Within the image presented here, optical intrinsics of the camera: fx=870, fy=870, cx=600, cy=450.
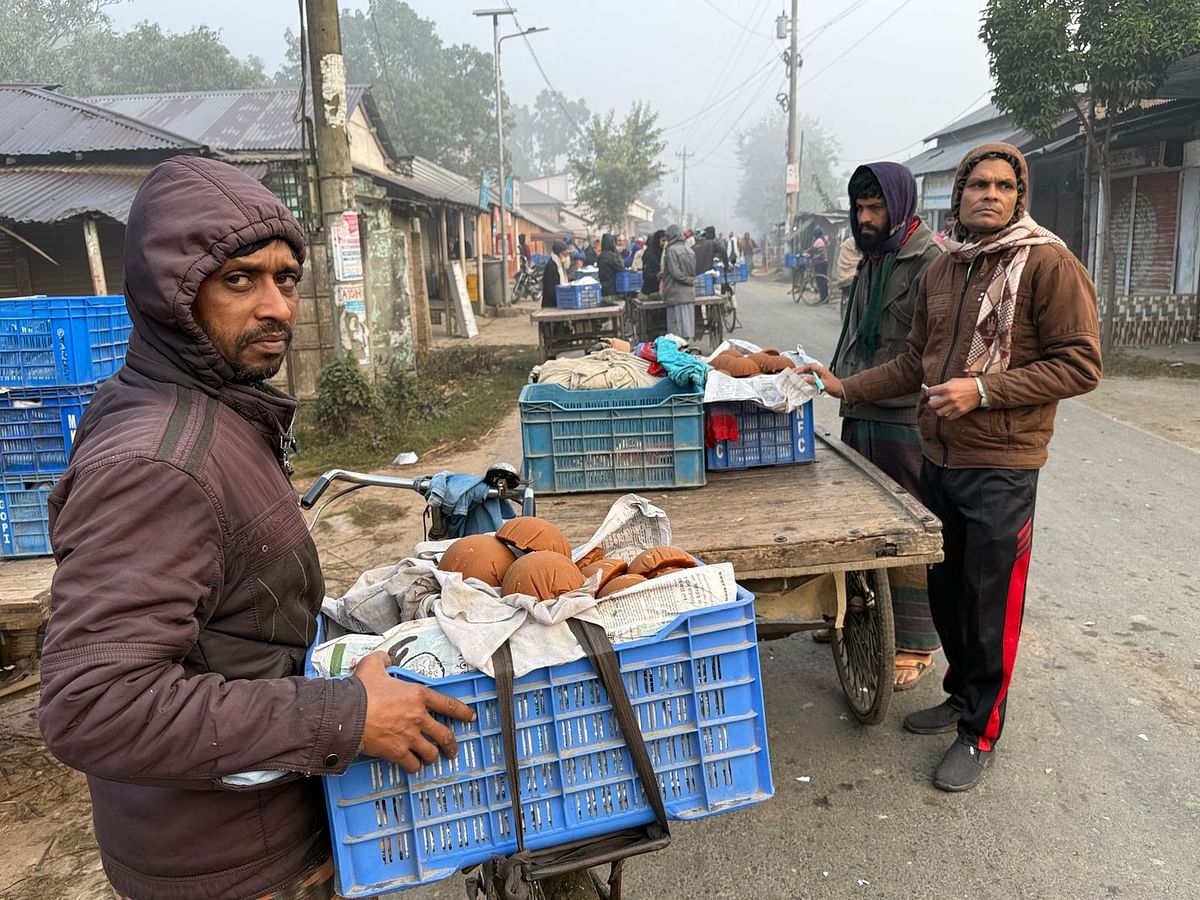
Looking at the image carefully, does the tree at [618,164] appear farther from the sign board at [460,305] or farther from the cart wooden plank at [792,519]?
the cart wooden plank at [792,519]

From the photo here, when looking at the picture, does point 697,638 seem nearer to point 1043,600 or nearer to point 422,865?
point 422,865

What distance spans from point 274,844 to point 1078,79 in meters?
13.0

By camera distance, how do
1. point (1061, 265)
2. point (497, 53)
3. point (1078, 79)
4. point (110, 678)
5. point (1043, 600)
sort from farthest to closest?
point (497, 53) < point (1078, 79) < point (1043, 600) < point (1061, 265) < point (110, 678)

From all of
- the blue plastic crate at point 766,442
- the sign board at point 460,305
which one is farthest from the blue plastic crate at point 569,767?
the sign board at point 460,305

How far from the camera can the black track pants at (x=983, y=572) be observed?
9.95 feet

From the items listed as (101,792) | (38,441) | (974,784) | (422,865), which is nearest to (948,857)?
(974,784)

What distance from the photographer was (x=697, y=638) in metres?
1.68

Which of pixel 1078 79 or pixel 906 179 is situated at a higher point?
pixel 1078 79

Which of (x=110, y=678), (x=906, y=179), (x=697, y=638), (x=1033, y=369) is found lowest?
(x=697, y=638)

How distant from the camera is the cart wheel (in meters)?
3.39

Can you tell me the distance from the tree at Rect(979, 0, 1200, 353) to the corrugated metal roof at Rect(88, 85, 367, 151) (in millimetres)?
10229

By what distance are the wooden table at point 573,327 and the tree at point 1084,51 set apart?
20.0 feet

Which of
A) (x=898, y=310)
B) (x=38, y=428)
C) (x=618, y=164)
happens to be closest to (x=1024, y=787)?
(x=898, y=310)

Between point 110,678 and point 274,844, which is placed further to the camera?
point 274,844
